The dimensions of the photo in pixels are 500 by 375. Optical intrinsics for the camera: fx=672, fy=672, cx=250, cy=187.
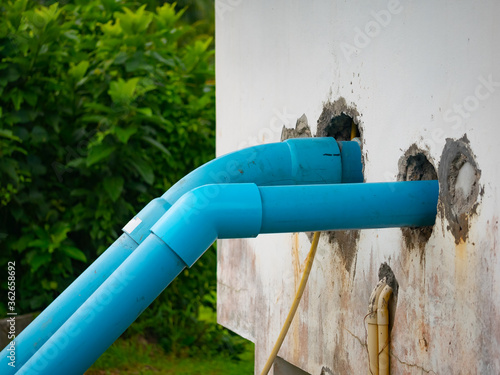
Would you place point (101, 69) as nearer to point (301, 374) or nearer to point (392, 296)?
point (301, 374)

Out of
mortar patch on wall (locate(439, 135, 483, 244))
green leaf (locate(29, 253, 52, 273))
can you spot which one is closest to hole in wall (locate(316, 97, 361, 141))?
mortar patch on wall (locate(439, 135, 483, 244))

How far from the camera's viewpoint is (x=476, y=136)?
161 cm

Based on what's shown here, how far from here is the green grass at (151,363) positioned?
4.81 m

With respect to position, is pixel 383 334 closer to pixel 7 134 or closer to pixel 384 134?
pixel 384 134

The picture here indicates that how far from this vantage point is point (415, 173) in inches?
75.1

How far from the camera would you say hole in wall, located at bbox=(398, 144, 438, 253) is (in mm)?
1849

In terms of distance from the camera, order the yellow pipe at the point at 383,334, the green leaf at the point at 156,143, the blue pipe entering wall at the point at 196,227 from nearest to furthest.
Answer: the blue pipe entering wall at the point at 196,227, the yellow pipe at the point at 383,334, the green leaf at the point at 156,143

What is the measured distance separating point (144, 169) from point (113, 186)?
25 cm

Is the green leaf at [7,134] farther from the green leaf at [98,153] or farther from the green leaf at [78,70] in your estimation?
the green leaf at [78,70]

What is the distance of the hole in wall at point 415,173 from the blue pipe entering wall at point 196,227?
125mm

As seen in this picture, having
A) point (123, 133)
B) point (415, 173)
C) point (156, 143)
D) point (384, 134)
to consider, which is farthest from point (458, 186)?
point (156, 143)

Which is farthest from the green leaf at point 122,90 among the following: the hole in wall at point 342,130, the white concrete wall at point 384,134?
the hole in wall at point 342,130

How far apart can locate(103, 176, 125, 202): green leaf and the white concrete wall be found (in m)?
1.46

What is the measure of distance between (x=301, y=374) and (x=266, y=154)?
1.42 meters
